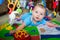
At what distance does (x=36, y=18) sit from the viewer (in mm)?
1188

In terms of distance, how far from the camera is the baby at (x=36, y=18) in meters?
1.18

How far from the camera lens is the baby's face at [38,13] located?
1.18 meters

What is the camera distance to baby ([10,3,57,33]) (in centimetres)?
118

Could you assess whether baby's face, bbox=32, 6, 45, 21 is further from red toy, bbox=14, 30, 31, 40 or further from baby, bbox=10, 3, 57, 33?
red toy, bbox=14, 30, 31, 40

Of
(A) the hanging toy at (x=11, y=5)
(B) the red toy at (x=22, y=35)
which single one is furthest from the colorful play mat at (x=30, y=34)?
(A) the hanging toy at (x=11, y=5)

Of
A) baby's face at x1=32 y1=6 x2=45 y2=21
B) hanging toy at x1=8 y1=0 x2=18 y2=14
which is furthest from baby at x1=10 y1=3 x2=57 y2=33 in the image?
hanging toy at x1=8 y1=0 x2=18 y2=14

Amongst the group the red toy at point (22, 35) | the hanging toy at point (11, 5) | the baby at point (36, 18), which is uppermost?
the hanging toy at point (11, 5)

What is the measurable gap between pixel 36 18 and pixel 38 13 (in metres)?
0.04

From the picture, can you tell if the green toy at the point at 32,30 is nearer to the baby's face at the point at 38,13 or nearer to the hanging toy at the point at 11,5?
the baby's face at the point at 38,13

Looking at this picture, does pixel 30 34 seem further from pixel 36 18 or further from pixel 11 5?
pixel 11 5

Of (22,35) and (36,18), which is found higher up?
(36,18)

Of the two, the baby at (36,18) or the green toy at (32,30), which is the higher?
the baby at (36,18)

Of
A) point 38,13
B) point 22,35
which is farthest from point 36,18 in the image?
point 22,35

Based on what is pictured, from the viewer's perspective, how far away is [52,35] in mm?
1152
